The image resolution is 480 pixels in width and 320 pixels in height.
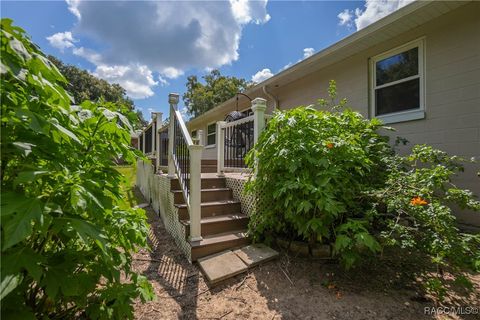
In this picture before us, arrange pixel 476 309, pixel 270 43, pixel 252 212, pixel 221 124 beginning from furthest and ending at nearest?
1. pixel 270 43
2. pixel 221 124
3. pixel 252 212
4. pixel 476 309

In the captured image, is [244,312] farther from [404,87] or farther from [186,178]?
[404,87]

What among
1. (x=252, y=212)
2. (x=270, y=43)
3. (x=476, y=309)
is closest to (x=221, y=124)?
(x=252, y=212)

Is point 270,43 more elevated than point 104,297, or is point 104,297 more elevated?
point 270,43

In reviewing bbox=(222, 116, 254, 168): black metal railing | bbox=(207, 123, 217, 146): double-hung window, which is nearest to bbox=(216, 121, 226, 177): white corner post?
bbox=(222, 116, 254, 168): black metal railing

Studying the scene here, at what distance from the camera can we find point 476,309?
2.15 meters

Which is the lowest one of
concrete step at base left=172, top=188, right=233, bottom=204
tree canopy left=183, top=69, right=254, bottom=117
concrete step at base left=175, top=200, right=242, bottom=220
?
concrete step at base left=175, top=200, right=242, bottom=220

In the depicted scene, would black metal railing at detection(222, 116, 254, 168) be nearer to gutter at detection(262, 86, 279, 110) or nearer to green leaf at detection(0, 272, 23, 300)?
gutter at detection(262, 86, 279, 110)

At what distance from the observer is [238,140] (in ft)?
15.8

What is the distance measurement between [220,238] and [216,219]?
1.07 feet

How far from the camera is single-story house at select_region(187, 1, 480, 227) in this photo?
3664 millimetres

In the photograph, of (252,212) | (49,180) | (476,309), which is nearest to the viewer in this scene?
(49,180)

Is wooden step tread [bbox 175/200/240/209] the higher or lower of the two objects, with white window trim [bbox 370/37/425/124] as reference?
lower

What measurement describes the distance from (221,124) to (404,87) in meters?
3.55

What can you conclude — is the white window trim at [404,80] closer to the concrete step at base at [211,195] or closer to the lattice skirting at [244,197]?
the lattice skirting at [244,197]
